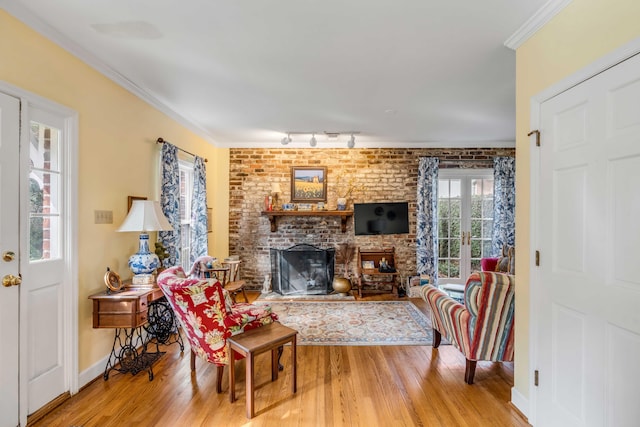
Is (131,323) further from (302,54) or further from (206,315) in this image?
(302,54)

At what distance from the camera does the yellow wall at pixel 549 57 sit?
1.47 m

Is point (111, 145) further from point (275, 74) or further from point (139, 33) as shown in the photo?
point (275, 74)

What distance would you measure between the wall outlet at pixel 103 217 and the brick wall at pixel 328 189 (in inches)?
108

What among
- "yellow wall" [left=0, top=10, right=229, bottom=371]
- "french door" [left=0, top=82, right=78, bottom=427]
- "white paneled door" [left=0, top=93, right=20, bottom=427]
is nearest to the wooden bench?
"yellow wall" [left=0, top=10, right=229, bottom=371]

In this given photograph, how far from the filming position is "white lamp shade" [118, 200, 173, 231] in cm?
268

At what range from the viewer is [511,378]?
2561 mm

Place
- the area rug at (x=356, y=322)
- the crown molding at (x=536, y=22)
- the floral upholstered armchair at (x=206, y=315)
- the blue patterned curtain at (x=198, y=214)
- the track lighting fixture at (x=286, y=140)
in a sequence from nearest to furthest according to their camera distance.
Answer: the crown molding at (x=536, y=22), the floral upholstered armchair at (x=206, y=315), the area rug at (x=356, y=322), the blue patterned curtain at (x=198, y=214), the track lighting fixture at (x=286, y=140)

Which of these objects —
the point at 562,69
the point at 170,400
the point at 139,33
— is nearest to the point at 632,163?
the point at 562,69

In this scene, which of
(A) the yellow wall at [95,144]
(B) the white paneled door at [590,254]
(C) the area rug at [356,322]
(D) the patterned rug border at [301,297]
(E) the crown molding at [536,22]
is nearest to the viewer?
(B) the white paneled door at [590,254]

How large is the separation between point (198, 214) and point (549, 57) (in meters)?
4.21

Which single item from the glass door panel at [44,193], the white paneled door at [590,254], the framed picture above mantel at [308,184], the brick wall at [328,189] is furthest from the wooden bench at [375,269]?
the glass door panel at [44,193]

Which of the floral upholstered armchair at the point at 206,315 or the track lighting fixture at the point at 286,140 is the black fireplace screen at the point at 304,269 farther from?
the floral upholstered armchair at the point at 206,315

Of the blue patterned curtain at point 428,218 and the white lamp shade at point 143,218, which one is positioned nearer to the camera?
the white lamp shade at point 143,218

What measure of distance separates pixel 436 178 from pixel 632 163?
400 cm
